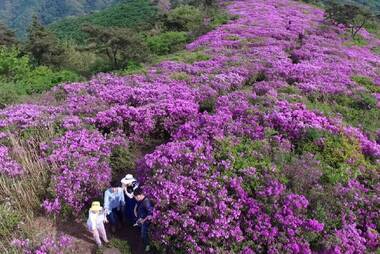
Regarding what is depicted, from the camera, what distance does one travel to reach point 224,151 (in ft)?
30.4

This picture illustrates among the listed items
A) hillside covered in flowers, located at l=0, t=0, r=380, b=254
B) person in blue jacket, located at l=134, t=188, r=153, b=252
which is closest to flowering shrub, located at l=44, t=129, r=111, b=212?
hillside covered in flowers, located at l=0, t=0, r=380, b=254

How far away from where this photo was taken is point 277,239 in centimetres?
730

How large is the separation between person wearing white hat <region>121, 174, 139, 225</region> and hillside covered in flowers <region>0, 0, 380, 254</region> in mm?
514

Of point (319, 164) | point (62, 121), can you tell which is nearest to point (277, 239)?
point (319, 164)

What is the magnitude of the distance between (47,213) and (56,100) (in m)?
6.85

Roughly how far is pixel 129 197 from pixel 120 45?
45.8ft

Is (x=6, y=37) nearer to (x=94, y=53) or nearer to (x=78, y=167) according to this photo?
(x=94, y=53)

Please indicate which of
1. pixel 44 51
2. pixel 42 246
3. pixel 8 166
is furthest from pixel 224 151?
pixel 44 51

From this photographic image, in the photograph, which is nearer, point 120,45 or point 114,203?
point 114,203

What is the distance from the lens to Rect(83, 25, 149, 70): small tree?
796 inches

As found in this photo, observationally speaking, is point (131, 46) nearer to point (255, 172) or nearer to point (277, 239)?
point (255, 172)

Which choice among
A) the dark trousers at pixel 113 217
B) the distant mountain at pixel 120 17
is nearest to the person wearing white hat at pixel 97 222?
the dark trousers at pixel 113 217

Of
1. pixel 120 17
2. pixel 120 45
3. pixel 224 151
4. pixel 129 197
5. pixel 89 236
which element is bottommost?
pixel 120 17

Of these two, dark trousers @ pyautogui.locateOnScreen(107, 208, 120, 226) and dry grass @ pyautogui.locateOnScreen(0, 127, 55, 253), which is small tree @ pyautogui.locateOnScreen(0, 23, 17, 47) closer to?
dry grass @ pyautogui.locateOnScreen(0, 127, 55, 253)
